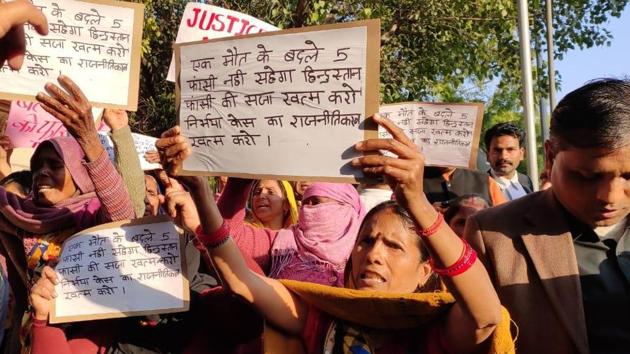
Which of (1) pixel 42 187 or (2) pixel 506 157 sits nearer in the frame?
(1) pixel 42 187

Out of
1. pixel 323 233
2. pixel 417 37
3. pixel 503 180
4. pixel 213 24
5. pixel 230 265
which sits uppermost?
pixel 417 37

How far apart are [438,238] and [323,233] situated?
153 cm

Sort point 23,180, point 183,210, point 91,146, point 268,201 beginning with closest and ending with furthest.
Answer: point 183,210, point 91,146, point 268,201, point 23,180

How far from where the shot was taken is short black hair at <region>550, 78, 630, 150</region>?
87.0 inches

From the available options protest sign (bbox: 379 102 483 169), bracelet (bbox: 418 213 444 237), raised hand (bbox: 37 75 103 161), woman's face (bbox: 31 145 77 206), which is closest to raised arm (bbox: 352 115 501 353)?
bracelet (bbox: 418 213 444 237)

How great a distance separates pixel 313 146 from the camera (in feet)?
8.04

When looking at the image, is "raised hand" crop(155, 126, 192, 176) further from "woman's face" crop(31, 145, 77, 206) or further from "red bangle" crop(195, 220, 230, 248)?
"woman's face" crop(31, 145, 77, 206)

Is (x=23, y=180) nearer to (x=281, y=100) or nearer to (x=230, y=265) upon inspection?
(x=230, y=265)

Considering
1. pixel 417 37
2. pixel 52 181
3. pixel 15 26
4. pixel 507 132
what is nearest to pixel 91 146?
pixel 52 181

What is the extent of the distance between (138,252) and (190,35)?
2.60 meters

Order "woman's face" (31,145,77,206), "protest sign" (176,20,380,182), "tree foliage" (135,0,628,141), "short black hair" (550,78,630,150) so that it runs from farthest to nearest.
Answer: "tree foliage" (135,0,628,141), "woman's face" (31,145,77,206), "protest sign" (176,20,380,182), "short black hair" (550,78,630,150)

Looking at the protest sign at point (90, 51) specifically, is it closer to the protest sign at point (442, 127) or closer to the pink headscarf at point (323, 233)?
the pink headscarf at point (323, 233)

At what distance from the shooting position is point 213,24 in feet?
17.5

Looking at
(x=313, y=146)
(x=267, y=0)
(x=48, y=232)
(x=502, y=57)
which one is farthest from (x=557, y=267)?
(x=502, y=57)
